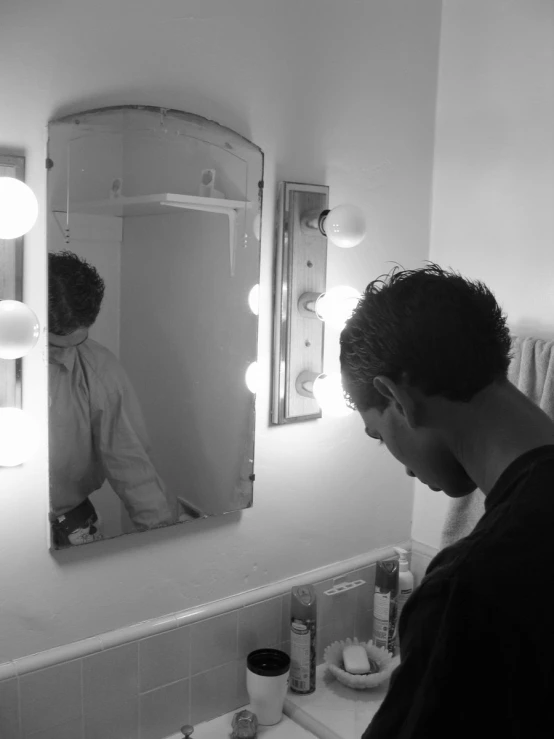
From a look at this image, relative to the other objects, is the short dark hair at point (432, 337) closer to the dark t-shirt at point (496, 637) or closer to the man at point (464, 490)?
the man at point (464, 490)

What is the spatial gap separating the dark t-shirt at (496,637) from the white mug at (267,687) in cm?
72

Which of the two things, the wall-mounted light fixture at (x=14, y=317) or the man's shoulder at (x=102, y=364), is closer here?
the wall-mounted light fixture at (x=14, y=317)

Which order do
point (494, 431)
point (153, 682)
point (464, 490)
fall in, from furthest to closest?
1. point (153, 682)
2. point (464, 490)
3. point (494, 431)

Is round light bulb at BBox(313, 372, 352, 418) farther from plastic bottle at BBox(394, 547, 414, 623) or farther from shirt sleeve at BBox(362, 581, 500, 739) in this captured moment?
shirt sleeve at BBox(362, 581, 500, 739)

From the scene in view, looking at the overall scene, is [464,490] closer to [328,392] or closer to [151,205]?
[328,392]

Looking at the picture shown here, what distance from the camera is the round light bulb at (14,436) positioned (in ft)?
3.75

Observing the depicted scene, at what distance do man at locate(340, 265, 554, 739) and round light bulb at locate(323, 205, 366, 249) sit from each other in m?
0.44

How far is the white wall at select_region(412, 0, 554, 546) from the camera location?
1.54 meters

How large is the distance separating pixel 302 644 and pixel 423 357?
2.65 ft

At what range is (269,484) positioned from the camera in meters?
1.52

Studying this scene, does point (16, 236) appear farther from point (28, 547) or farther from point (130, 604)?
point (130, 604)

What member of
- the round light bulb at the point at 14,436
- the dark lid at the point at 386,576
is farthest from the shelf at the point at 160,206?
the dark lid at the point at 386,576

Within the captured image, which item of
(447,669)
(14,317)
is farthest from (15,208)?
(447,669)

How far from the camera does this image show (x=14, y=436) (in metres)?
1.15
